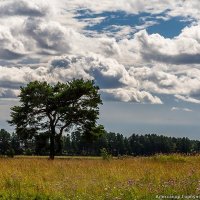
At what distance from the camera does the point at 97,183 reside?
44.6ft

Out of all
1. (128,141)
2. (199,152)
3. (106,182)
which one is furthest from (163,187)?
(128,141)

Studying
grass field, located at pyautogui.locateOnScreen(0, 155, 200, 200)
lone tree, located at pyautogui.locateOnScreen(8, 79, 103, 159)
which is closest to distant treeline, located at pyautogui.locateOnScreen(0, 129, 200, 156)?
lone tree, located at pyautogui.locateOnScreen(8, 79, 103, 159)

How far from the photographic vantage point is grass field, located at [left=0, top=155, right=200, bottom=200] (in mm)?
11773

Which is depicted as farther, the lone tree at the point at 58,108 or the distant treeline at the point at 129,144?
the distant treeline at the point at 129,144

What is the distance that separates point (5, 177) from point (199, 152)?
426 inches

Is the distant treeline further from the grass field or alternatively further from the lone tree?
the grass field

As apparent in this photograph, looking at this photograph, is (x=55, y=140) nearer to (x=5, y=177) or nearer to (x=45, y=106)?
(x=45, y=106)

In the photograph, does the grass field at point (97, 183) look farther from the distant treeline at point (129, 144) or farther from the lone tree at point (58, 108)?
the distant treeline at point (129, 144)

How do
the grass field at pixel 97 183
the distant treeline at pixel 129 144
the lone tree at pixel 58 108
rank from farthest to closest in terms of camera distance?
the distant treeline at pixel 129 144 → the lone tree at pixel 58 108 → the grass field at pixel 97 183

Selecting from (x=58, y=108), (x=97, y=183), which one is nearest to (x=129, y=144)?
(x=58, y=108)

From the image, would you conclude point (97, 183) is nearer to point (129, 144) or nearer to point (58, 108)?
point (58, 108)

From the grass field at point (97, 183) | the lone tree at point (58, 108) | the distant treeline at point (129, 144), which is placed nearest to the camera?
the grass field at point (97, 183)

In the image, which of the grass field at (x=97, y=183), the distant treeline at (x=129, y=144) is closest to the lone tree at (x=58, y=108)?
the grass field at (x=97, y=183)

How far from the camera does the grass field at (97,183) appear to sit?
1177cm
